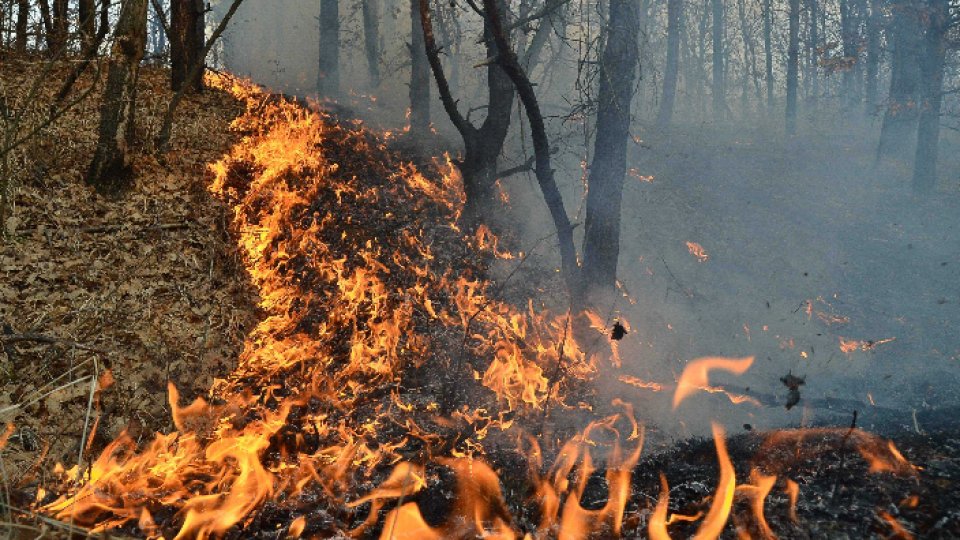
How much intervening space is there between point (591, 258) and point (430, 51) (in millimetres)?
3483

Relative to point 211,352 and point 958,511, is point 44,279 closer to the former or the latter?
point 211,352

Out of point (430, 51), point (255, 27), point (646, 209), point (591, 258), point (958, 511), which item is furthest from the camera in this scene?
point (255, 27)

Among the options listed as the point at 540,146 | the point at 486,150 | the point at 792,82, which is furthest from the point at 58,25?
the point at 792,82

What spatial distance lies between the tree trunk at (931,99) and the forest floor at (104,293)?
16958 millimetres

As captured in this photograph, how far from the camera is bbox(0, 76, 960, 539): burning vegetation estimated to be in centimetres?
330

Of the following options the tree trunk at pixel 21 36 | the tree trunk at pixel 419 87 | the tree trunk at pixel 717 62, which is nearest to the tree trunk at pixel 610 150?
the tree trunk at pixel 419 87

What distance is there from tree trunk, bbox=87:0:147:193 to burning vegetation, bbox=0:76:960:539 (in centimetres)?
133

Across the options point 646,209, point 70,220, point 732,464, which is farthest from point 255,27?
point 732,464

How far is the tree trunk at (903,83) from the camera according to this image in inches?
631

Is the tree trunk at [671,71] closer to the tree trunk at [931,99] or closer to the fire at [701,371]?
the tree trunk at [931,99]

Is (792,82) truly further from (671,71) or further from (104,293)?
(104,293)

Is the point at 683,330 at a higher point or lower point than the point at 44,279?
lower

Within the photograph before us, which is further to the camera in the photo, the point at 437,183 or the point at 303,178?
the point at 437,183

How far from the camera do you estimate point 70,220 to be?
254 inches
